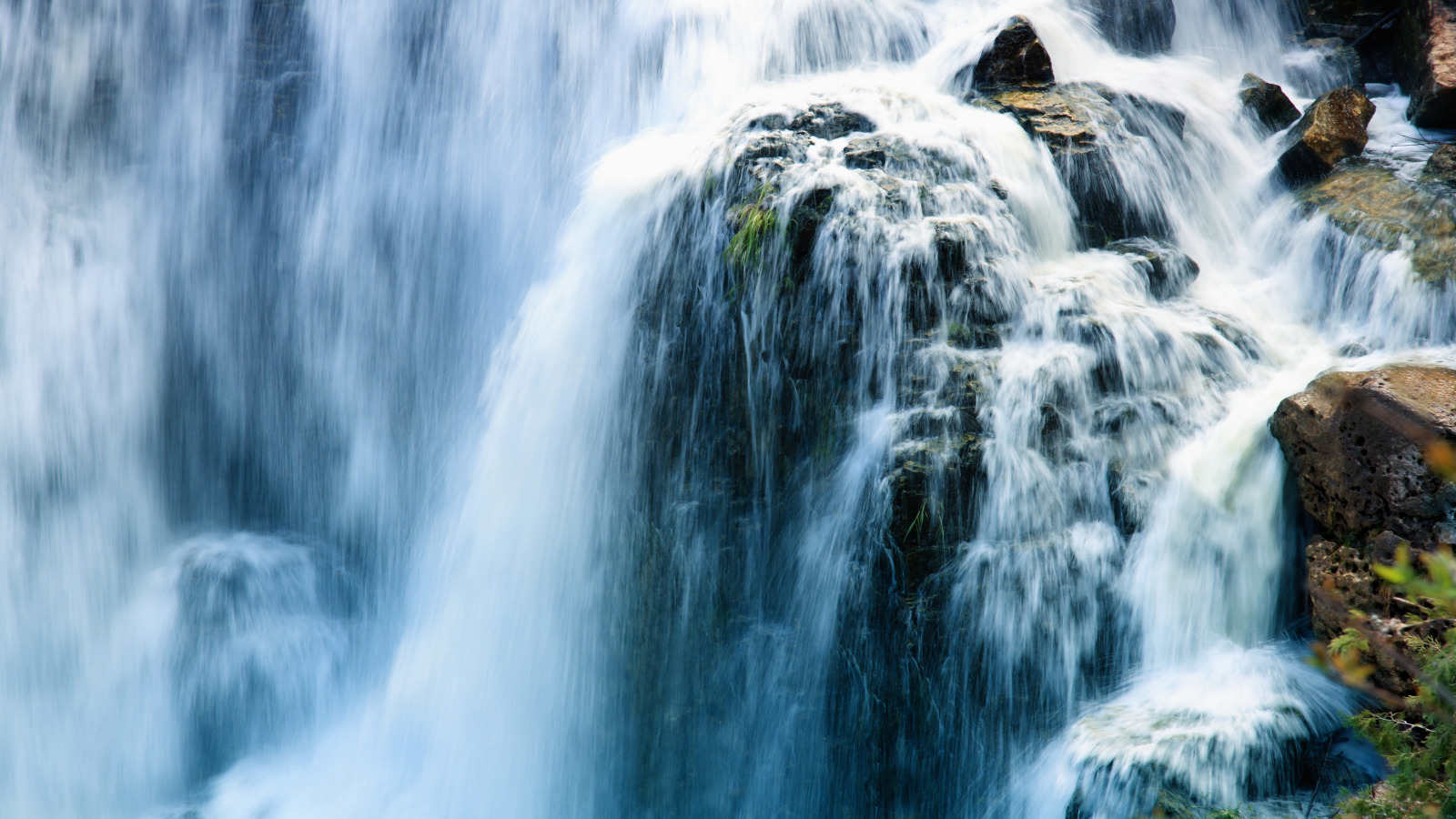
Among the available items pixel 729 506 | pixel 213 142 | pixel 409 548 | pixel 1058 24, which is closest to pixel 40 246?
pixel 213 142

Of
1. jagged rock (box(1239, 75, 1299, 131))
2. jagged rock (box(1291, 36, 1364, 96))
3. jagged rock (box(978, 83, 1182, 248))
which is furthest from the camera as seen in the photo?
jagged rock (box(1291, 36, 1364, 96))

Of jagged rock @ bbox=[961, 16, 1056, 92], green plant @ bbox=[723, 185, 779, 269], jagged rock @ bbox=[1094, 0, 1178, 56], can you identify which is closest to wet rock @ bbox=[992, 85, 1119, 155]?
jagged rock @ bbox=[961, 16, 1056, 92]

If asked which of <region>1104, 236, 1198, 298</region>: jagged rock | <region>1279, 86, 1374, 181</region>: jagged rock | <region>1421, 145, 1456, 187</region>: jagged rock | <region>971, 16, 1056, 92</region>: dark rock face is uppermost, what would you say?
<region>971, 16, 1056, 92</region>: dark rock face

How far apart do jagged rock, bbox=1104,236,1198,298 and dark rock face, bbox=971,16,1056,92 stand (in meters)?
1.69

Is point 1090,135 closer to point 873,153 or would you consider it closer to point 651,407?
point 873,153

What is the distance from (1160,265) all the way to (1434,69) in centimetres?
310

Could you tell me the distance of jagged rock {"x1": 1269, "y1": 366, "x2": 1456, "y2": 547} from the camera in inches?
146

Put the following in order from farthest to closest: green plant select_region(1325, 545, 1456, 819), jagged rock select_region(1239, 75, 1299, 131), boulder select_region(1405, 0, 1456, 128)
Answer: jagged rock select_region(1239, 75, 1299, 131), boulder select_region(1405, 0, 1456, 128), green plant select_region(1325, 545, 1456, 819)

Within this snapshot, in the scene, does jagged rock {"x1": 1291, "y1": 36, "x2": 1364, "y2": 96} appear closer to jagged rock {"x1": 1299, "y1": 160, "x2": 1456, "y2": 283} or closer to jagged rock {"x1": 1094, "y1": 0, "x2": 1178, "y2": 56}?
jagged rock {"x1": 1094, "y1": 0, "x2": 1178, "y2": 56}

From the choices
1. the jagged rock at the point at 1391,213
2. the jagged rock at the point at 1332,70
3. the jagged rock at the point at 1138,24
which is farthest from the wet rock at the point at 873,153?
the jagged rock at the point at 1332,70

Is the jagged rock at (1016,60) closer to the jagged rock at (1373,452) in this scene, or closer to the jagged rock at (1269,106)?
the jagged rock at (1269,106)

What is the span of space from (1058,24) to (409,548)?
23.6 feet

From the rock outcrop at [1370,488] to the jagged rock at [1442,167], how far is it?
240 cm

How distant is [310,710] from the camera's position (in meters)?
6.70
